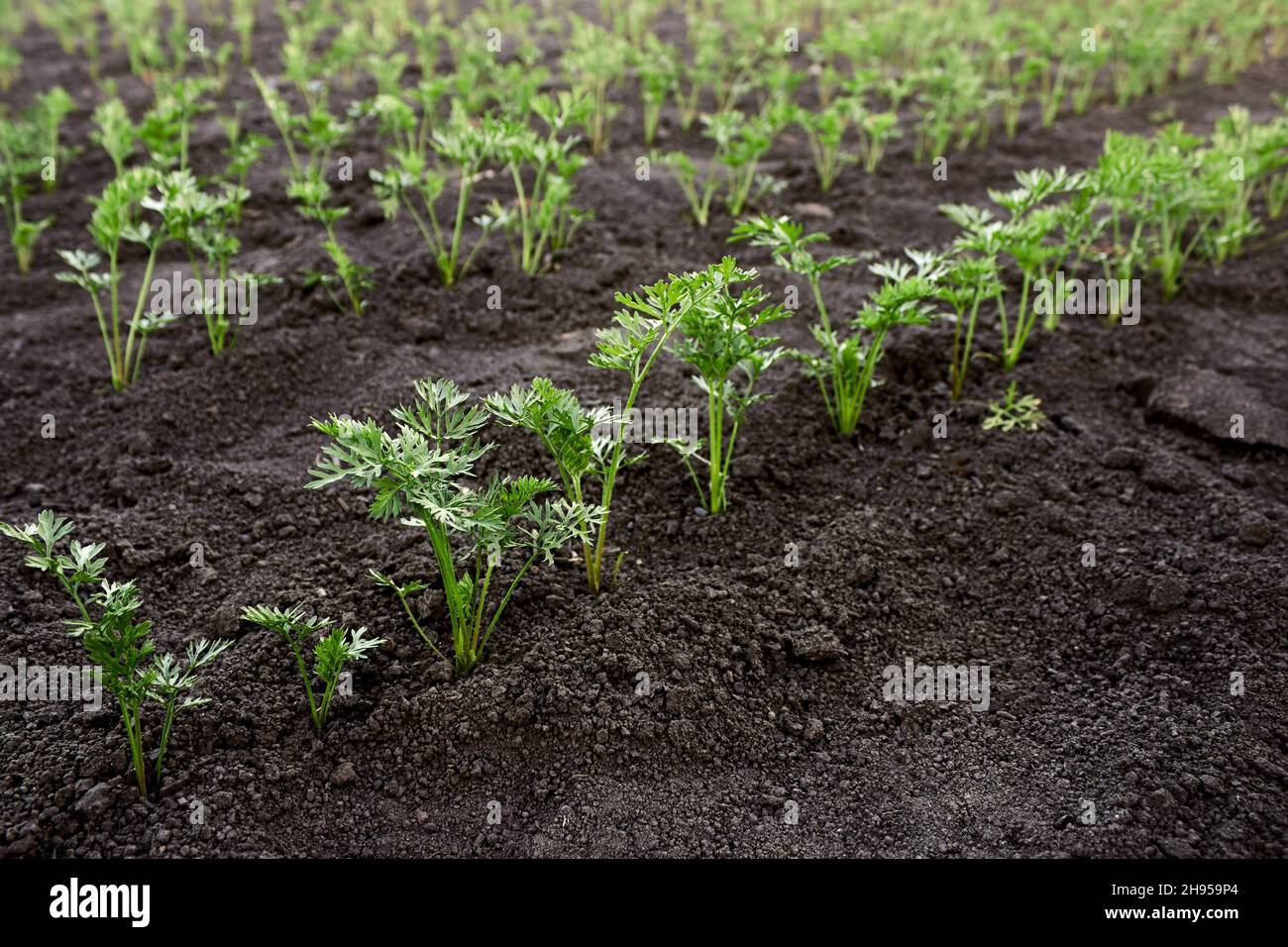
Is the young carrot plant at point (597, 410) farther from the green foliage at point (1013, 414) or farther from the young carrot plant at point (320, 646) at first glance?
the green foliage at point (1013, 414)

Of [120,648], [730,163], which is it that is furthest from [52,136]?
[120,648]

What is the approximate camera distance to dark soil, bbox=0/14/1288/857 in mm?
2344

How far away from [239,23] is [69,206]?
140 inches

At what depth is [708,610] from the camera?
2.89 m

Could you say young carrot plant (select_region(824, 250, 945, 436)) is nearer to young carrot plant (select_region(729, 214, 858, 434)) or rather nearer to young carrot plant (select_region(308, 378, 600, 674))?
young carrot plant (select_region(729, 214, 858, 434))

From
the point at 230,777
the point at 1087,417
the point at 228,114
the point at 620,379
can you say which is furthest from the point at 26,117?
the point at 1087,417

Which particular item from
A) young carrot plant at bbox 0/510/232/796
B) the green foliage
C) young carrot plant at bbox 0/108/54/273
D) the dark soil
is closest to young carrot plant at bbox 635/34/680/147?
the dark soil

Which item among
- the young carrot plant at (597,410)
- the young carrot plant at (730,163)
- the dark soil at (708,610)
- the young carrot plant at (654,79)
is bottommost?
the dark soil at (708,610)

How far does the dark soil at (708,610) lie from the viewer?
234 centimetres

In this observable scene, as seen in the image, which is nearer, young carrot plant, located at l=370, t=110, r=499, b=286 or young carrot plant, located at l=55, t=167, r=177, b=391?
young carrot plant, located at l=55, t=167, r=177, b=391

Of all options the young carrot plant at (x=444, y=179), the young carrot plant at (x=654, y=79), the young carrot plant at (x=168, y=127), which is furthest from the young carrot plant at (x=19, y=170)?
the young carrot plant at (x=654, y=79)

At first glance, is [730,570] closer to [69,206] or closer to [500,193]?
[500,193]

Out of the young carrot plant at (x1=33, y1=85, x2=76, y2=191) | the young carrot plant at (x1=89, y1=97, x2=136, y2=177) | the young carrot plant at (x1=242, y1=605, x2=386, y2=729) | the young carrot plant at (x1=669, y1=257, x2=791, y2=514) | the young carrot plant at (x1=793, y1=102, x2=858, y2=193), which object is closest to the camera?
the young carrot plant at (x1=242, y1=605, x2=386, y2=729)

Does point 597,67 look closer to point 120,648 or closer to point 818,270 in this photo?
point 818,270
